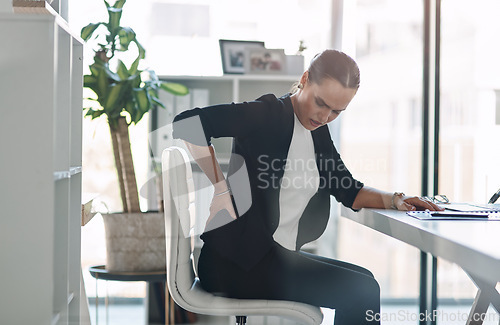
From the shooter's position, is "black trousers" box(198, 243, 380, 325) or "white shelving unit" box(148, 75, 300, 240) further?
"white shelving unit" box(148, 75, 300, 240)

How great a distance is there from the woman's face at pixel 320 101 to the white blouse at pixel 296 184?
1.5 inches

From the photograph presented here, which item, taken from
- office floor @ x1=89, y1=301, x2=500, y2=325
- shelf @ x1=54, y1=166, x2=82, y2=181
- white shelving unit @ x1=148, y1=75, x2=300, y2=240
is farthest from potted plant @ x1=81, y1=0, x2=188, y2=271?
shelf @ x1=54, y1=166, x2=82, y2=181

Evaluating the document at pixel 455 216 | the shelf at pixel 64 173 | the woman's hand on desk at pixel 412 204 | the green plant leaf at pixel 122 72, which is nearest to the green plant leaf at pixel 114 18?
the green plant leaf at pixel 122 72

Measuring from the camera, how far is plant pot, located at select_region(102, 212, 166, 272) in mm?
2510

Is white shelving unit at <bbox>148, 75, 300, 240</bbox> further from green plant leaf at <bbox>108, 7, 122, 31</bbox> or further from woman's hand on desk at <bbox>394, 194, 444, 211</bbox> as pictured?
woman's hand on desk at <bbox>394, 194, 444, 211</bbox>

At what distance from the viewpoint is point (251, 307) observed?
5.03ft

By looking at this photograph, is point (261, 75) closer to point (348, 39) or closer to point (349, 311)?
point (348, 39)

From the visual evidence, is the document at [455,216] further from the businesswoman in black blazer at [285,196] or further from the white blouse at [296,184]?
the white blouse at [296,184]

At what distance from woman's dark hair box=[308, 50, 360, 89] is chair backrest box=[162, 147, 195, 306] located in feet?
1.62

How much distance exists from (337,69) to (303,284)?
630mm

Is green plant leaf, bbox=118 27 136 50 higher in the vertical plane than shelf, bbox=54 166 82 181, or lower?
higher

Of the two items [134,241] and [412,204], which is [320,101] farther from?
[134,241]

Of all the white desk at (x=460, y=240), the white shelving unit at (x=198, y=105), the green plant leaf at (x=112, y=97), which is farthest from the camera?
the white shelving unit at (x=198, y=105)

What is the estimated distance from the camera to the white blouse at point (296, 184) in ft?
A: 5.83
